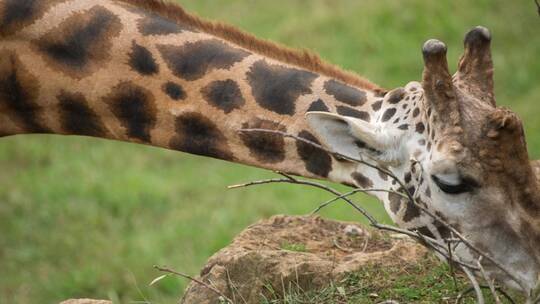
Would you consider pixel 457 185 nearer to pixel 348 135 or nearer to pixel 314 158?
pixel 348 135

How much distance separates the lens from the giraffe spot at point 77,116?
658 cm

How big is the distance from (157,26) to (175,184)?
519cm

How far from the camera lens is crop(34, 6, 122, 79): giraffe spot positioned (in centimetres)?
651

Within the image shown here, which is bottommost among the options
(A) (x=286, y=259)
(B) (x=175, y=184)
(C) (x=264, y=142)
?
(B) (x=175, y=184)

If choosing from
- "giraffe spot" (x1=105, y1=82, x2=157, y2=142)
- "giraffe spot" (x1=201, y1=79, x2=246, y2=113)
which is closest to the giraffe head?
"giraffe spot" (x1=201, y1=79, x2=246, y2=113)

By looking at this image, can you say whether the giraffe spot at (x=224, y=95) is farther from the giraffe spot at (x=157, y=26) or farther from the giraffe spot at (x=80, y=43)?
the giraffe spot at (x=80, y=43)

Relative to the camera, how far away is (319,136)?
601 centimetres

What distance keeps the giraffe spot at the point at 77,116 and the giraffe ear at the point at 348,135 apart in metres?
1.34

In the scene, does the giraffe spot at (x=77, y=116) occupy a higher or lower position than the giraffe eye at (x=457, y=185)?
lower

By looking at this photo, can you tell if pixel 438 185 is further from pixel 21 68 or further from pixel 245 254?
pixel 21 68

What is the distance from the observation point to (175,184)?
38.2ft

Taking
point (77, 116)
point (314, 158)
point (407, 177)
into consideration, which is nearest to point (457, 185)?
point (407, 177)

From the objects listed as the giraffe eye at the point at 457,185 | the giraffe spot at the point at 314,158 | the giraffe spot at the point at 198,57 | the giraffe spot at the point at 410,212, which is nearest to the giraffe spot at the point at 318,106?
the giraffe spot at the point at 314,158

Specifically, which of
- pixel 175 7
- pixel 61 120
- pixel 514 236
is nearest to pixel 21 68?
pixel 61 120
